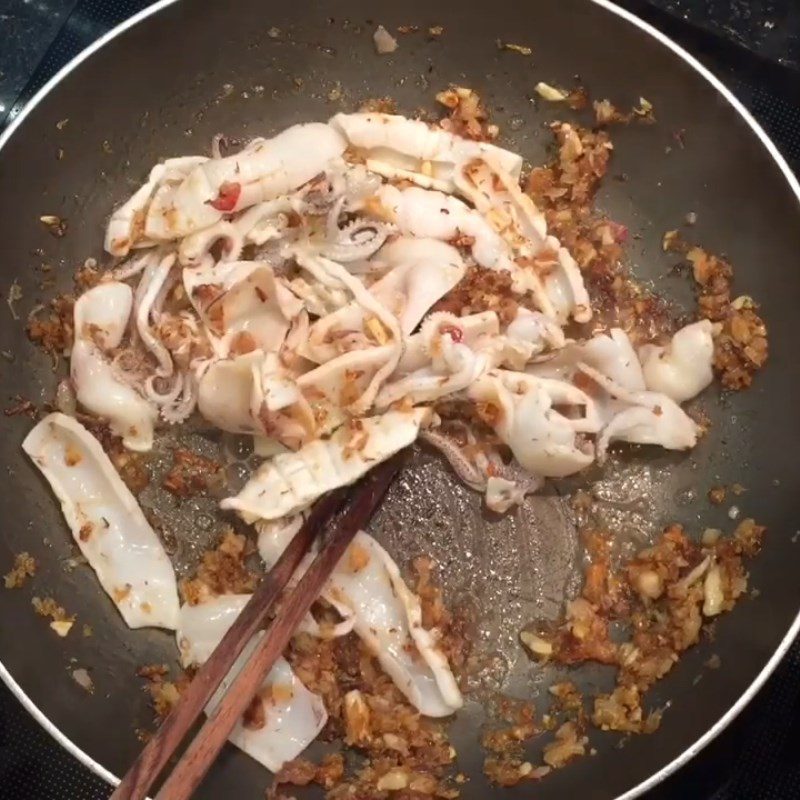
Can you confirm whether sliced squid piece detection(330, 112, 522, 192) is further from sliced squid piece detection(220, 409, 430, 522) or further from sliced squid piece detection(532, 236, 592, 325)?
sliced squid piece detection(220, 409, 430, 522)

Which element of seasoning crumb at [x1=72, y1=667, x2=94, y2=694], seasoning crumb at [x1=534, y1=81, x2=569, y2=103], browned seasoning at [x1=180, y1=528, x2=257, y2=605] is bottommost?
seasoning crumb at [x1=72, y1=667, x2=94, y2=694]

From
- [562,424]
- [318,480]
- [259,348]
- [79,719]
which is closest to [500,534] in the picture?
[562,424]

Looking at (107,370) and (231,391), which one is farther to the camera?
(107,370)

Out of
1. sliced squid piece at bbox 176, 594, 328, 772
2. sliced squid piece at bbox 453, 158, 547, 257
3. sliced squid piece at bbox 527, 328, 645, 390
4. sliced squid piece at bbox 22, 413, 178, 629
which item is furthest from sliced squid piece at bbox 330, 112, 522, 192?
sliced squid piece at bbox 176, 594, 328, 772

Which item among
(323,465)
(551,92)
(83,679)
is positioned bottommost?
(83,679)

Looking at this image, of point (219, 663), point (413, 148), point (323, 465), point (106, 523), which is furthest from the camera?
point (413, 148)

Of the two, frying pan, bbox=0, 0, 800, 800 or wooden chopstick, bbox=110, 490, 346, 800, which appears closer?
wooden chopstick, bbox=110, 490, 346, 800

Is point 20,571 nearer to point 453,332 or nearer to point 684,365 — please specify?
point 453,332

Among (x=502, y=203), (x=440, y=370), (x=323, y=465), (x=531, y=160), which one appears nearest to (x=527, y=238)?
(x=502, y=203)
